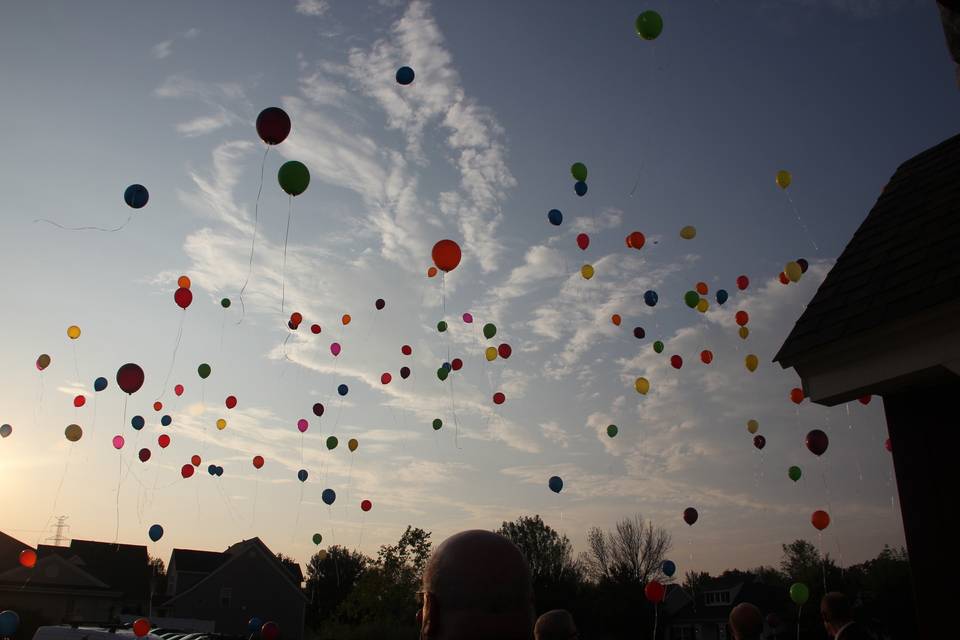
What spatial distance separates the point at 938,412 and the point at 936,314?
27.6 inches

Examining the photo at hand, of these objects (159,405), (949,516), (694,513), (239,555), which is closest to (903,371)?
(949,516)

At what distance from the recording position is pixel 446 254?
27.1 ft

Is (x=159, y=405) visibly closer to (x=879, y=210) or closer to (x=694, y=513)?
(x=694, y=513)

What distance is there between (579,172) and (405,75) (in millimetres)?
2989

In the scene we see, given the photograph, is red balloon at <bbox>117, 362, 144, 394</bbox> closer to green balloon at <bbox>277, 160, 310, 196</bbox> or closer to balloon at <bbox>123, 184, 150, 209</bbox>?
balloon at <bbox>123, 184, 150, 209</bbox>

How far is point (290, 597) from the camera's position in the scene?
32875 millimetres

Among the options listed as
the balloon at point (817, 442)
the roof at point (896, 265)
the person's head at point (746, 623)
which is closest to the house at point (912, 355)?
the roof at point (896, 265)

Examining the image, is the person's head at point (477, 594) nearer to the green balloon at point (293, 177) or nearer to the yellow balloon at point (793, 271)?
the green balloon at point (293, 177)

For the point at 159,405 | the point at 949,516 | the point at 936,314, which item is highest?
the point at 159,405

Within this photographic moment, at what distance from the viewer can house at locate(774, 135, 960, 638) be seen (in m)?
4.00

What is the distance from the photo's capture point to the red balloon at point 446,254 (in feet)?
27.1

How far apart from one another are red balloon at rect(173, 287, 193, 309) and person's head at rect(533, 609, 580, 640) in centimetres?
813

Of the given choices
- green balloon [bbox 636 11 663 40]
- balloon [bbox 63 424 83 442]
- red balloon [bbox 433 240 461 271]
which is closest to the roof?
green balloon [bbox 636 11 663 40]

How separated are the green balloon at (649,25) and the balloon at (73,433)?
1110 cm
